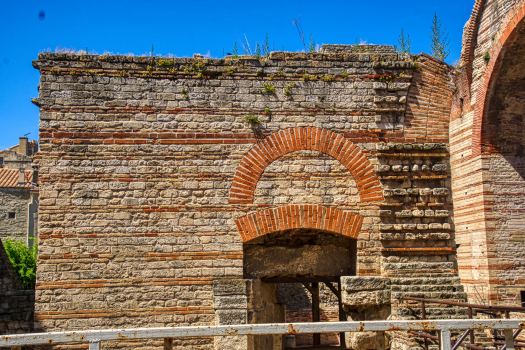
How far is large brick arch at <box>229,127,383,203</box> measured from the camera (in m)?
7.13

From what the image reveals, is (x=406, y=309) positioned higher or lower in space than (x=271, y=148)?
lower

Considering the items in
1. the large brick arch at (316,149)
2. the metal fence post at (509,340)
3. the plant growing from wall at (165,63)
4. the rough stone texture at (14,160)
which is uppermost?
the rough stone texture at (14,160)

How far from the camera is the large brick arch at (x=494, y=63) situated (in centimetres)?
1028

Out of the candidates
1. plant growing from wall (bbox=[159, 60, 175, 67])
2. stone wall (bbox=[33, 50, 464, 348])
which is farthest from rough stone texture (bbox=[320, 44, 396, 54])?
plant growing from wall (bbox=[159, 60, 175, 67])

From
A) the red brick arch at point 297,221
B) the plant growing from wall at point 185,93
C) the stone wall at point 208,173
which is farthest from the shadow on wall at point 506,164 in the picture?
the plant growing from wall at point 185,93

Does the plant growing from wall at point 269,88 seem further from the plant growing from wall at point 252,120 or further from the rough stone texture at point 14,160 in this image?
the rough stone texture at point 14,160

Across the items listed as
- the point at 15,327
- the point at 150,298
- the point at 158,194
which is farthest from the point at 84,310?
the point at 158,194

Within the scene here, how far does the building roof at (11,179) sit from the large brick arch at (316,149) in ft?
76.5

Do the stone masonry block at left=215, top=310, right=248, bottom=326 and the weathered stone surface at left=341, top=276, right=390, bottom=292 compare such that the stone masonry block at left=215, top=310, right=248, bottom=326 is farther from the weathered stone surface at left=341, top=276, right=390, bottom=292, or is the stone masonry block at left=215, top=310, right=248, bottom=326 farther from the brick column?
the weathered stone surface at left=341, top=276, right=390, bottom=292

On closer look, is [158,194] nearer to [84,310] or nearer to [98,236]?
[98,236]

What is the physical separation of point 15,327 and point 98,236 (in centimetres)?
230

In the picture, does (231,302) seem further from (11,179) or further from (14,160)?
(14,160)

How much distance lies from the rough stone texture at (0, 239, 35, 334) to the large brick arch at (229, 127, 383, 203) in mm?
4496

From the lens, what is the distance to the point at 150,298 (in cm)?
675
